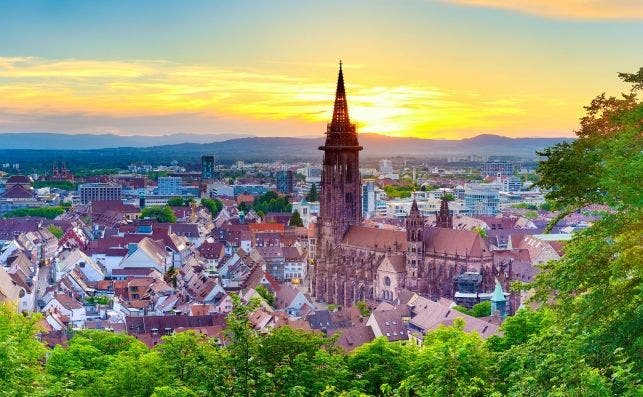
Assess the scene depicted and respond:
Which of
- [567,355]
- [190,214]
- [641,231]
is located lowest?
[190,214]

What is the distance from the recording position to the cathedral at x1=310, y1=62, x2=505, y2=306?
87.6m

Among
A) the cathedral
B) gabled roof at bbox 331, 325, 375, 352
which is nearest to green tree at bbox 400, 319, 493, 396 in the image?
gabled roof at bbox 331, 325, 375, 352

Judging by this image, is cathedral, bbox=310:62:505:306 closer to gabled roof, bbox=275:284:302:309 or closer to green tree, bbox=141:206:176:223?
gabled roof, bbox=275:284:302:309

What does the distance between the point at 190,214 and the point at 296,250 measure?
68.9 metres

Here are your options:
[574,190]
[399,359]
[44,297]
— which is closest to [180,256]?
[44,297]

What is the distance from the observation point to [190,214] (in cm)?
18500

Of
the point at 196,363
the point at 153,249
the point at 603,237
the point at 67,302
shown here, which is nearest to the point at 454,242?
the point at 67,302

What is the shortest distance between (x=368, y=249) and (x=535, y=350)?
71267mm

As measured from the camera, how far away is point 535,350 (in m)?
26.1

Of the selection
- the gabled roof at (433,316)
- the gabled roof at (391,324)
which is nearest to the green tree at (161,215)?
the gabled roof at (433,316)

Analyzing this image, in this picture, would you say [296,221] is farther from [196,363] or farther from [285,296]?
[196,363]

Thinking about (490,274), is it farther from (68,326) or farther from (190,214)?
(190,214)

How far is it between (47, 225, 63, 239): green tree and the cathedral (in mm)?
55910

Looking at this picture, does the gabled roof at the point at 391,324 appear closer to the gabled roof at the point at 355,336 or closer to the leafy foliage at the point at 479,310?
the gabled roof at the point at 355,336
